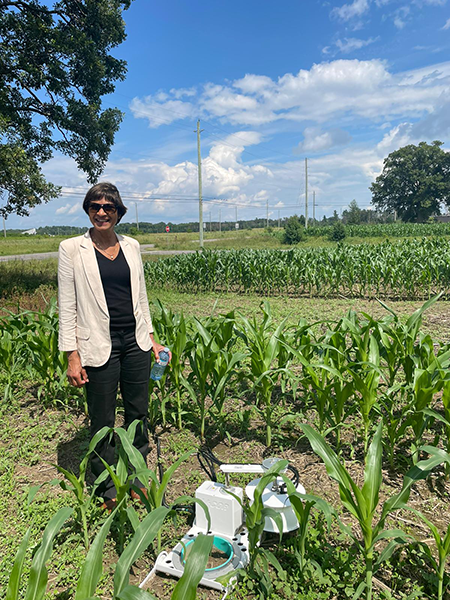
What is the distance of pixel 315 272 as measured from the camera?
9.78 m

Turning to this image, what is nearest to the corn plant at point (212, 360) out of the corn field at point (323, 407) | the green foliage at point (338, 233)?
the corn field at point (323, 407)

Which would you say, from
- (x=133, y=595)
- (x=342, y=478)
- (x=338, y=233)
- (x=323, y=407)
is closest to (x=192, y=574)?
(x=133, y=595)

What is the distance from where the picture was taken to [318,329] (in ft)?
19.8

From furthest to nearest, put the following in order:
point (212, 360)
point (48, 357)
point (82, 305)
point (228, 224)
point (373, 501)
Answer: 1. point (228, 224)
2. point (48, 357)
3. point (212, 360)
4. point (82, 305)
5. point (373, 501)

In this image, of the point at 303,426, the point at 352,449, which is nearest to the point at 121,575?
the point at 303,426

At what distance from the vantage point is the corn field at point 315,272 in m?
9.06

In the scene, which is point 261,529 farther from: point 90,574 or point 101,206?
point 101,206

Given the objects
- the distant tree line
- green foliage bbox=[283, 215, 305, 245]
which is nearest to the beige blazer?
green foliage bbox=[283, 215, 305, 245]

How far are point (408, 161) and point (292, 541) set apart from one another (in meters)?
75.0

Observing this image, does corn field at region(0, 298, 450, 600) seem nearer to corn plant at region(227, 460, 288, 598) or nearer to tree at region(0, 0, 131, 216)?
corn plant at region(227, 460, 288, 598)

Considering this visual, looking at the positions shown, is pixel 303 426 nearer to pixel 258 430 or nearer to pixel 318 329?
pixel 258 430

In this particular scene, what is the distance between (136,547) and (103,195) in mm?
1728

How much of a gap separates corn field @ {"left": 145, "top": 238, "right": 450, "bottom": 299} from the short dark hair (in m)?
7.80

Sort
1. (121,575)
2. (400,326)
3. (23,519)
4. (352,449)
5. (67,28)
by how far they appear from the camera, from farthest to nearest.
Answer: (67,28)
(400,326)
(352,449)
(23,519)
(121,575)
